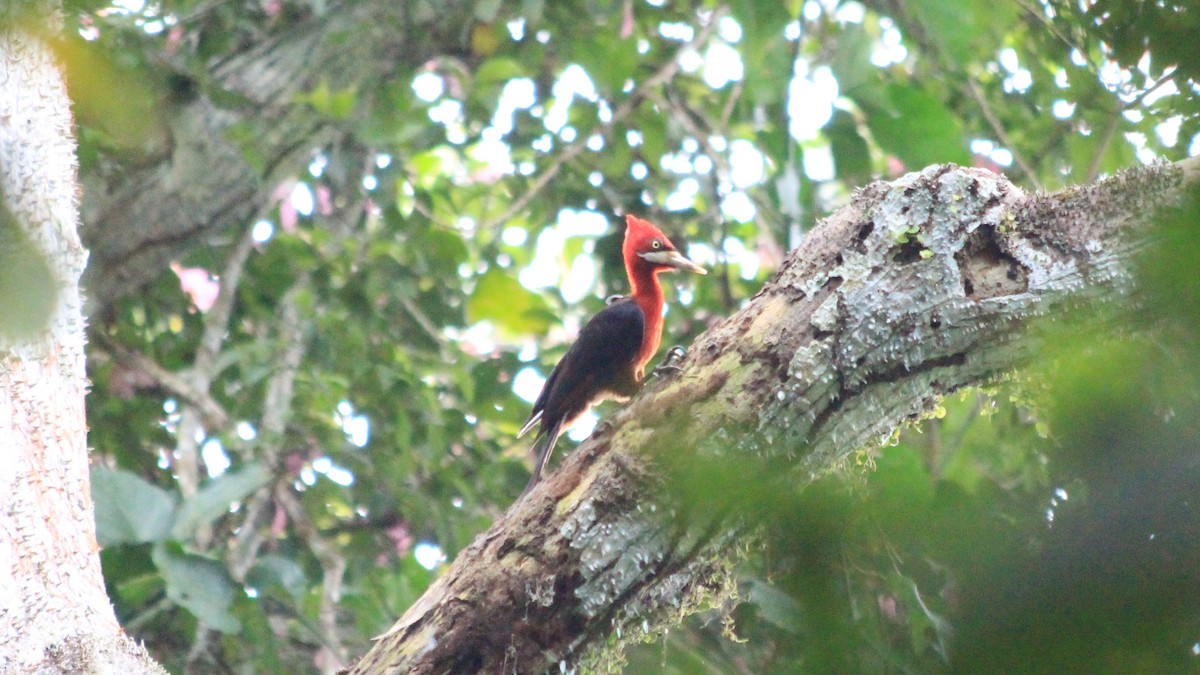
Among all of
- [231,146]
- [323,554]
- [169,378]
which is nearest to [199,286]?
[169,378]

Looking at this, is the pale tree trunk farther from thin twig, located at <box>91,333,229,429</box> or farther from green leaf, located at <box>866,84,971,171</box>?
green leaf, located at <box>866,84,971,171</box>

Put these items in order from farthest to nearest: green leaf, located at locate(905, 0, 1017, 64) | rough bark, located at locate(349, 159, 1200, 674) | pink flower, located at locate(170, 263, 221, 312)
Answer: pink flower, located at locate(170, 263, 221, 312), green leaf, located at locate(905, 0, 1017, 64), rough bark, located at locate(349, 159, 1200, 674)

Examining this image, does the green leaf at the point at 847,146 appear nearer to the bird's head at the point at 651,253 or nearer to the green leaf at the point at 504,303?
the bird's head at the point at 651,253

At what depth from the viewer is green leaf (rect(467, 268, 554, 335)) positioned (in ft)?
15.4

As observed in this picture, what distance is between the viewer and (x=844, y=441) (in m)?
2.34

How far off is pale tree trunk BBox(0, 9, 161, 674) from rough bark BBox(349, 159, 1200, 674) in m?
0.62

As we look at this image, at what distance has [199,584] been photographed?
3.33m

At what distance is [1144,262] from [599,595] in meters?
1.71

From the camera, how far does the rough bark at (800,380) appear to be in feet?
7.11

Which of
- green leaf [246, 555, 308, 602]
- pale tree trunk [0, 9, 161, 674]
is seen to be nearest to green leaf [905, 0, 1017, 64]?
pale tree trunk [0, 9, 161, 674]

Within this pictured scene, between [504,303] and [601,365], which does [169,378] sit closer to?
[504,303]

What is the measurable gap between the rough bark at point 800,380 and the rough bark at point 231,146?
2.43 m

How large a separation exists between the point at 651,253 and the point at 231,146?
1.70m

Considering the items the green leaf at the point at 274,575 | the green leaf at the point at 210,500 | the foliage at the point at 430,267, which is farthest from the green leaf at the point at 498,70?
the green leaf at the point at 274,575
